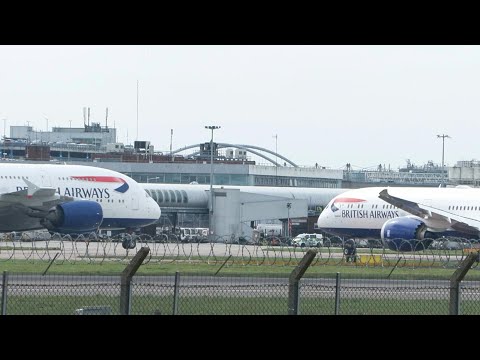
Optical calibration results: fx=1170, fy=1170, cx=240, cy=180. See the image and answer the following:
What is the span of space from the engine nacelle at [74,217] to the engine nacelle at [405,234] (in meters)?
14.9

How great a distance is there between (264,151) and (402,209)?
108 meters

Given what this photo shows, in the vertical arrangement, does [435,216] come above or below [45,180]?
below

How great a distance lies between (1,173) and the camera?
62469 millimetres

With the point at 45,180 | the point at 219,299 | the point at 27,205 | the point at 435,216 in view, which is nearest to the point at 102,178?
the point at 45,180

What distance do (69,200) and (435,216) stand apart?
1905cm

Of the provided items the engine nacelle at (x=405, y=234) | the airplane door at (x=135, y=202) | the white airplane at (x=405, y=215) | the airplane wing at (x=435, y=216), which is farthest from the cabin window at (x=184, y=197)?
the engine nacelle at (x=405, y=234)

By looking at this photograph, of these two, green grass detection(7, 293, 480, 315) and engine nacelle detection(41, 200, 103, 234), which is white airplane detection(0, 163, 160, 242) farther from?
green grass detection(7, 293, 480, 315)

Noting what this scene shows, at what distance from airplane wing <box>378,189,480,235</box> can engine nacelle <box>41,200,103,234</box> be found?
586 inches

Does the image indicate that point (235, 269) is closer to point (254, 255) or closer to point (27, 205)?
point (254, 255)

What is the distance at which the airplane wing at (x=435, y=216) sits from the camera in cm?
5903

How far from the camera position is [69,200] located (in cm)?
6169
